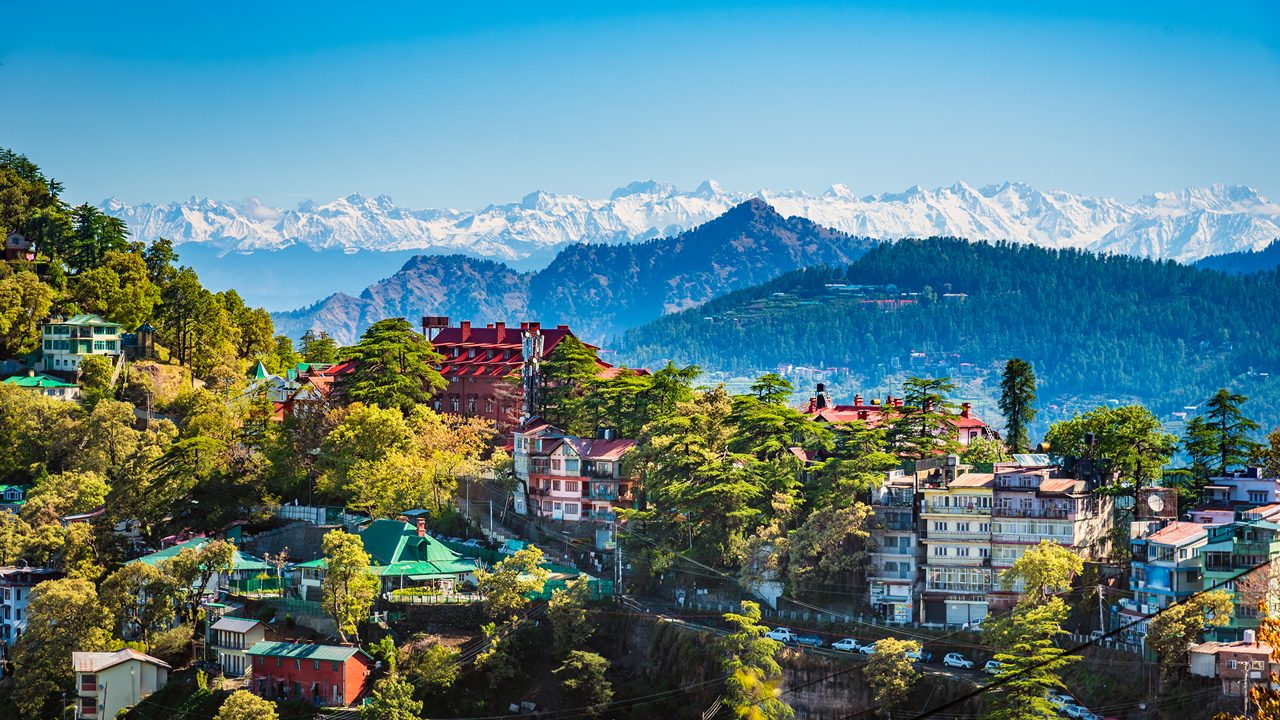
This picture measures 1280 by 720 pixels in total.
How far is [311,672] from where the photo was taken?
6091cm

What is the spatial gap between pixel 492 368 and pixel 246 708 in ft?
104

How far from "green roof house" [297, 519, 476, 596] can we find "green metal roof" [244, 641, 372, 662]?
3186 millimetres

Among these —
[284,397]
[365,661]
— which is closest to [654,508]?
[365,661]

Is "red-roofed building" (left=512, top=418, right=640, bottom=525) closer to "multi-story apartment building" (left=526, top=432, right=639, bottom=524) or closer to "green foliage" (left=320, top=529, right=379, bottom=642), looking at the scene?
"multi-story apartment building" (left=526, top=432, right=639, bottom=524)

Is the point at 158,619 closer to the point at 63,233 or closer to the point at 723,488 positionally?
the point at 723,488

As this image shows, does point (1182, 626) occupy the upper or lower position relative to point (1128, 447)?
lower

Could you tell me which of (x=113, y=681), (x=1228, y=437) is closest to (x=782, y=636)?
(x=1228, y=437)

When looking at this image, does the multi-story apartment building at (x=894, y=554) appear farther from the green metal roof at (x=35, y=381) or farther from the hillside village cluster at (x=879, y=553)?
the green metal roof at (x=35, y=381)

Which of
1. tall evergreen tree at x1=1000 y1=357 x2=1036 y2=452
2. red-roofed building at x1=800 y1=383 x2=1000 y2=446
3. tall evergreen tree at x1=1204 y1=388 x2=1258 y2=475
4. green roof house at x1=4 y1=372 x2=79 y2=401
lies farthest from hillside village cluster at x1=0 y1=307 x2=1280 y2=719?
tall evergreen tree at x1=1000 y1=357 x2=1036 y2=452

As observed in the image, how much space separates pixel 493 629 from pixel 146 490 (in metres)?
23.8

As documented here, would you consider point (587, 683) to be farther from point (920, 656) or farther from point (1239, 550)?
point (1239, 550)

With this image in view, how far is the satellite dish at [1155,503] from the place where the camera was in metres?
60.8

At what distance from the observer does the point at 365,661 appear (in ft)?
201

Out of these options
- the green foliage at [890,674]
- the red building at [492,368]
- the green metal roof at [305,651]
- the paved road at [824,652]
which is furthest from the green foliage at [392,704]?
the red building at [492,368]
